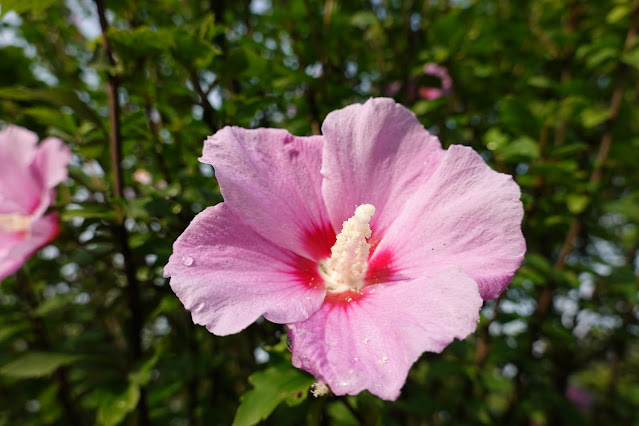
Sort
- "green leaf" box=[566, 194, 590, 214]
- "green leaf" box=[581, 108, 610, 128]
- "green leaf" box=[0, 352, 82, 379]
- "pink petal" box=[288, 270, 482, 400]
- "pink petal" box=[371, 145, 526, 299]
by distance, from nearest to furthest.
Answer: "pink petal" box=[288, 270, 482, 400], "pink petal" box=[371, 145, 526, 299], "green leaf" box=[0, 352, 82, 379], "green leaf" box=[566, 194, 590, 214], "green leaf" box=[581, 108, 610, 128]

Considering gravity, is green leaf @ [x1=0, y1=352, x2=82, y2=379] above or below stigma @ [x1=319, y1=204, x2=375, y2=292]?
below

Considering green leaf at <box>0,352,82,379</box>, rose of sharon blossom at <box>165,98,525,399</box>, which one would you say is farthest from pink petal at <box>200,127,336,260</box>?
green leaf at <box>0,352,82,379</box>

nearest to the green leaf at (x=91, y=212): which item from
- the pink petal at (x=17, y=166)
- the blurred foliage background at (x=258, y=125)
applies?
the blurred foliage background at (x=258, y=125)

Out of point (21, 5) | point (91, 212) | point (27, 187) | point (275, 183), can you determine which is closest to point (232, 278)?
point (275, 183)

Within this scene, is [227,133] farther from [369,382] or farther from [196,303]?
[369,382]

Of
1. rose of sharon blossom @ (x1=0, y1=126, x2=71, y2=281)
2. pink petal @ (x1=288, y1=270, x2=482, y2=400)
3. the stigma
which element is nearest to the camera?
pink petal @ (x1=288, y1=270, x2=482, y2=400)

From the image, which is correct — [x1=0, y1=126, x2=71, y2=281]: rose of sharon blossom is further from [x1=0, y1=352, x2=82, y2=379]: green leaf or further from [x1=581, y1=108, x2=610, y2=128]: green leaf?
[x1=581, y1=108, x2=610, y2=128]: green leaf

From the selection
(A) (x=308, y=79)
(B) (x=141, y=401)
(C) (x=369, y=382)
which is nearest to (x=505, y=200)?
(C) (x=369, y=382)
